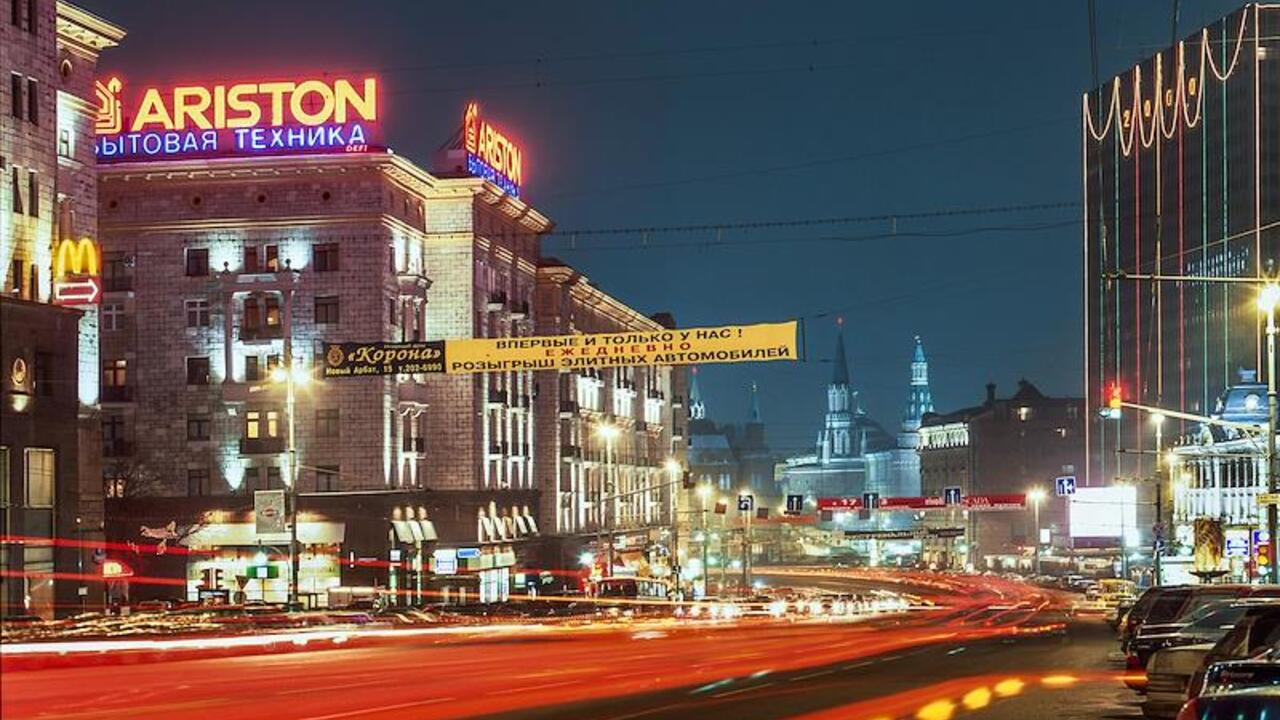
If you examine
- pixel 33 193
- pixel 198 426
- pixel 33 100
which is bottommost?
pixel 198 426

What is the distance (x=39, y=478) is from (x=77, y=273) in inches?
260

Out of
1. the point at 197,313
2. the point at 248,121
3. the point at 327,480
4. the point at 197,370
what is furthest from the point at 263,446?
the point at 248,121

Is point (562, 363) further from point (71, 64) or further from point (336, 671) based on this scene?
point (336, 671)

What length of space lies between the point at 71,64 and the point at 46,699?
156 ft

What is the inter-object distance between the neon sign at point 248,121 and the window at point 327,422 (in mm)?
11653

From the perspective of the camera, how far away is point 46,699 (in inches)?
863

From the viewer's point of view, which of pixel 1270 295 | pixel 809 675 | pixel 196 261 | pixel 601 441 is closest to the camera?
pixel 809 675

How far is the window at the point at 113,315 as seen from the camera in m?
84.4

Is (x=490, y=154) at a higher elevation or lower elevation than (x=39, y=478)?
higher

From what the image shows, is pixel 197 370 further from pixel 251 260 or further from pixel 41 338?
pixel 41 338

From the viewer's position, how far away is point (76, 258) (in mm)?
59656

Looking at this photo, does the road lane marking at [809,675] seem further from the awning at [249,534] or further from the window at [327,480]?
the window at [327,480]

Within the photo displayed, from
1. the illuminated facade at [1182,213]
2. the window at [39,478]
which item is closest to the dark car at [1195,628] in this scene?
the window at [39,478]

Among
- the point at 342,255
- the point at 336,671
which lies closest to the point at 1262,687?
the point at 336,671
